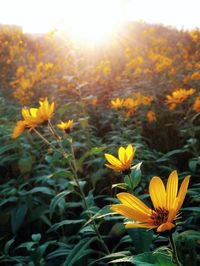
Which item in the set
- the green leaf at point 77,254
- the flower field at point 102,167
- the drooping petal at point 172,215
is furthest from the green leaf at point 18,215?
the drooping petal at point 172,215

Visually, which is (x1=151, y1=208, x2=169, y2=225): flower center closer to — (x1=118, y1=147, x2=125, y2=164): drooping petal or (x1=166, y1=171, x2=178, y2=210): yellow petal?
(x1=166, y1=171, x2=178, y2=210): yellow petal

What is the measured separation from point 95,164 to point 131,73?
2.69 meters

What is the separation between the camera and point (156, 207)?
0.89 metres

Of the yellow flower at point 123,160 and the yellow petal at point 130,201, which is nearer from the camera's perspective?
the yellow petal at point 130,201

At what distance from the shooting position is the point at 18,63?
6508mm

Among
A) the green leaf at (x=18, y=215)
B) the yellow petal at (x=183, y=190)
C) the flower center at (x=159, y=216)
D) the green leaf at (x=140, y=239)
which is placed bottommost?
the green leaf at (x=18, y=215)

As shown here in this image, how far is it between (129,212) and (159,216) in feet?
0.23

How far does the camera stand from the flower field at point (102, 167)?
1243 mm

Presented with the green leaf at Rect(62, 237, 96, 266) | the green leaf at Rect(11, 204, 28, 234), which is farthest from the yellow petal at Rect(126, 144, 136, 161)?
the green leaf at Rect(11, 204, 28, 234)

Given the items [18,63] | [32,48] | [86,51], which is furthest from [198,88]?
[32,48]

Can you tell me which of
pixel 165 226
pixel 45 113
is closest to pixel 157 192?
pixel 165 226

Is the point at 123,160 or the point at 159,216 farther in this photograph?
the point at 123,160

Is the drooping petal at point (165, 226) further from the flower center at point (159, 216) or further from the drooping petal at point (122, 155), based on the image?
the drooping petal at point (122, 155)

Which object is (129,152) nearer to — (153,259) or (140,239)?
(140,239)
